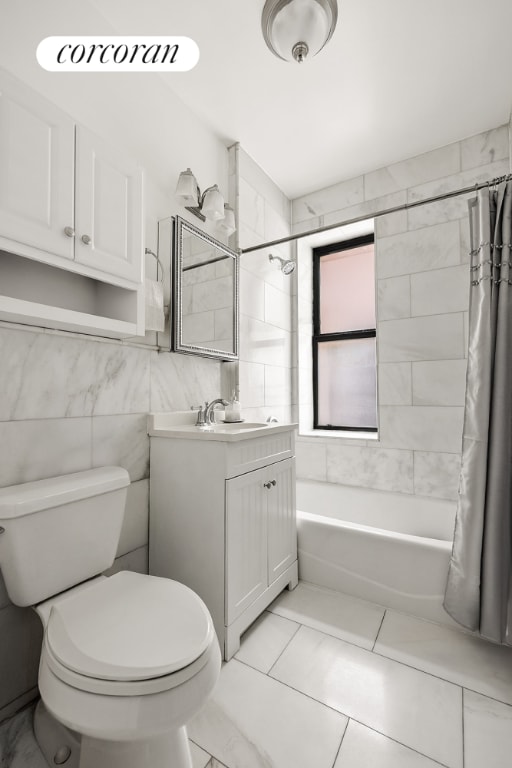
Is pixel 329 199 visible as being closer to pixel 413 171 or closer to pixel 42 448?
pixel 413 171

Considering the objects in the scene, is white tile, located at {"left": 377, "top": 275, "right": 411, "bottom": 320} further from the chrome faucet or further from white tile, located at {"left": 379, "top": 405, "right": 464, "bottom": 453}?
the chrome faucet

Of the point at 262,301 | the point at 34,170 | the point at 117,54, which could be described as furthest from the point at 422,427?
the point at 117,54

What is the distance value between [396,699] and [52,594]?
1.17 metres

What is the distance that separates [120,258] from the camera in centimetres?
129

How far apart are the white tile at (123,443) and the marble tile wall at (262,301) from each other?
0.78 m

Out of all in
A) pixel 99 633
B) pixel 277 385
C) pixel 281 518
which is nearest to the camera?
pixel 99 633

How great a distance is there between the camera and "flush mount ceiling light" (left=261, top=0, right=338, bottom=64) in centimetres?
138

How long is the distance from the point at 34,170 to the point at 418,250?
221 cm

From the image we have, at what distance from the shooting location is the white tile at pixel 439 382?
226cm

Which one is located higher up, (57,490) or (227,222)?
(227,222)

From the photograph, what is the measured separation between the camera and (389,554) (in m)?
1.67

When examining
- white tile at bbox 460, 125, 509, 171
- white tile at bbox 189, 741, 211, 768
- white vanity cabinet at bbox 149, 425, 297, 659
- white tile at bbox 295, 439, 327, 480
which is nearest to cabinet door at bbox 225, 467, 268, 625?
white vanity cabinet at bbox 149, 425, 297, 659

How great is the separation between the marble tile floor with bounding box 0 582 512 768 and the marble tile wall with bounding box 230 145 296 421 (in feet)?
4.16

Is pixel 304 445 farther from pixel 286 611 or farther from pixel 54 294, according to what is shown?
pixel 54 294
